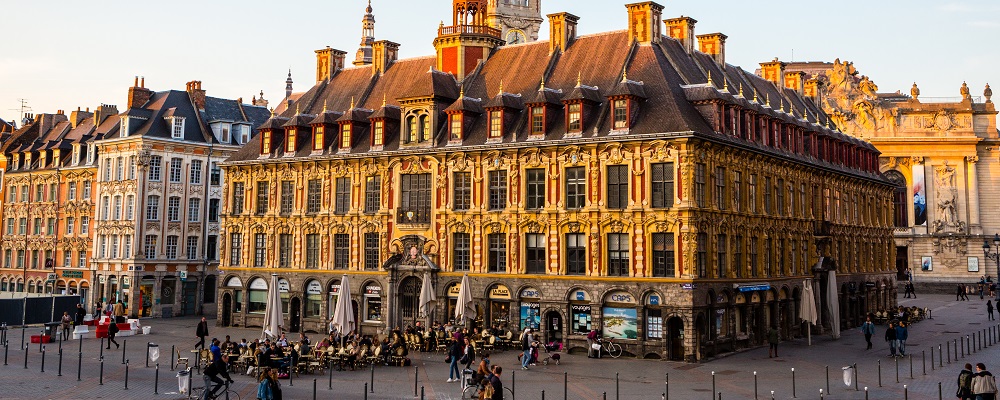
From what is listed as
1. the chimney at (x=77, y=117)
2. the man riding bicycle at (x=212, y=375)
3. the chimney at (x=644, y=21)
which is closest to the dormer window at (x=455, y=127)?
the chimney at (x=644, y=21)

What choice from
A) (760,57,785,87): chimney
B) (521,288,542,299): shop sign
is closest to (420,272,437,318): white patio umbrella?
(521,288,542,299): shop sign

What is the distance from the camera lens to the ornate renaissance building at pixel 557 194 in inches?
1566

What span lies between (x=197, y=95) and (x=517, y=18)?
135 feet

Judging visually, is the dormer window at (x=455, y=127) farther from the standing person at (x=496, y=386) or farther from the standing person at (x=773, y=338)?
the standing person at (x=496, y=386)

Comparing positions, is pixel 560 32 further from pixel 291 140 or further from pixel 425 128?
pixel 291 140

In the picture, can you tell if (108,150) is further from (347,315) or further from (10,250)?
(347,315)

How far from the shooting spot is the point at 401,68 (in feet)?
180

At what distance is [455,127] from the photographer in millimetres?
46219

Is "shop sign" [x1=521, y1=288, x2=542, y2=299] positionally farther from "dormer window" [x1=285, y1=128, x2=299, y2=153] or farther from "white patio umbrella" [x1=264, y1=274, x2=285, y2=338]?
"dormer window" [x1=285, y1=128, x2=299, y2=153]

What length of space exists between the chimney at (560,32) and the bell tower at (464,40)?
4.56 meters

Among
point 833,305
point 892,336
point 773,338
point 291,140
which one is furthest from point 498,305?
point 833,305

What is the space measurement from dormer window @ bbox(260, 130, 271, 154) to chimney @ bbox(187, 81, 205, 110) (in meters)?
19.4

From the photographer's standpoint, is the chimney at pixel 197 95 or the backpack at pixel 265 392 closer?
the backpack at pixel 265 392

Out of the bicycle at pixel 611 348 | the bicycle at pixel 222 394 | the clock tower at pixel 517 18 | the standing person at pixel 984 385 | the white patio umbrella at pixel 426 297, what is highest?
the clock tower at pixel 517 18
